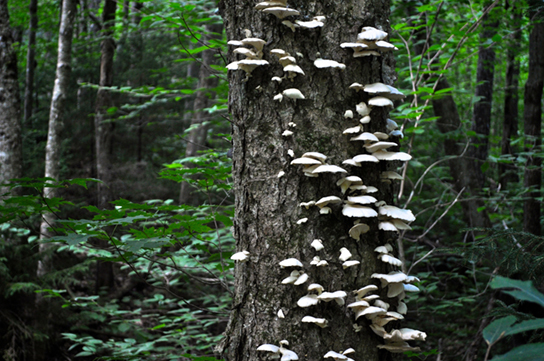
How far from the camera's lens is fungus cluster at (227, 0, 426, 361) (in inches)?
57.4

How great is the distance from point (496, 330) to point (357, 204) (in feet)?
2.39

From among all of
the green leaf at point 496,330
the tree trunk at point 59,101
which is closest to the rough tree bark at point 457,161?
the green leaf at point 496,330

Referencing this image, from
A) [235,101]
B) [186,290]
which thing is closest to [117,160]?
[186,290]

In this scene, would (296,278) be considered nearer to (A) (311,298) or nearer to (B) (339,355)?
(A) (311,298)

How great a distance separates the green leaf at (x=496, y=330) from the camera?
83 cm

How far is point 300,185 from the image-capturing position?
62.3 inches

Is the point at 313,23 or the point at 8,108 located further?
the point at 8,108

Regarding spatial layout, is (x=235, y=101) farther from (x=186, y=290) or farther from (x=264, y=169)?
(x=186, y=290)

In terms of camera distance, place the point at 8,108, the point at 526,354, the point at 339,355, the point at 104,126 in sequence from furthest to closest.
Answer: the point at 104,126 → the point at 8,108 → the point at 339,355 → the point at 526,354

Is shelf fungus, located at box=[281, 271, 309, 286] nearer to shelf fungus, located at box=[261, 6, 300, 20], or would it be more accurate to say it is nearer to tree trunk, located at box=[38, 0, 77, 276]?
shelf fungus, located at box=[261, 6, 300, 20]

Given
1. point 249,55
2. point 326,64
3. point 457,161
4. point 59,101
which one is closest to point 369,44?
point 326,64

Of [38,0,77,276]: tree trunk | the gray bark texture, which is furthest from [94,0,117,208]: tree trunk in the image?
the gray bark texture

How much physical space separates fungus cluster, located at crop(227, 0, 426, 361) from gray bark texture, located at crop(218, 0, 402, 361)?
0.08 feet

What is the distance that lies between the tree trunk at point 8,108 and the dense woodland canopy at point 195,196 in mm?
22
